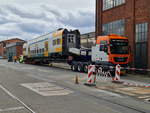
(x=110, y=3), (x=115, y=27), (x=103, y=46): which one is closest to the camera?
(x=103, y=46)

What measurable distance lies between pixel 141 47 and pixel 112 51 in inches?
173

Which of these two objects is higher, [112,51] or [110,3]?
[110,3]

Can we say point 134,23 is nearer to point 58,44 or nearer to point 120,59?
point 120,59

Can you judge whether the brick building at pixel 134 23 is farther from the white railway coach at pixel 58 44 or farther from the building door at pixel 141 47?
the white railway coach at pixel 58 44

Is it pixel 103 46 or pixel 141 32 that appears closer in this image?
pixel 103 46

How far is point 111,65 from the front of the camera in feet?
64.8

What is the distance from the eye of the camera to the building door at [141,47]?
Result: 22.2 m

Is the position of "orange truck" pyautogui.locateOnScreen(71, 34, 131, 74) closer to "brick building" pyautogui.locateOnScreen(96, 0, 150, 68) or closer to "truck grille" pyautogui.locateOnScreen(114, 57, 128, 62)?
"truck grille" pyautogui.locateOnScreen(114, 57, 128, 62)

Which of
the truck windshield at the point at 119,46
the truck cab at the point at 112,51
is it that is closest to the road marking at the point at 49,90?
the truck cab at the point at 112,51

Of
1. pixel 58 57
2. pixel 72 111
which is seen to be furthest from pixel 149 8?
pixel 72 111

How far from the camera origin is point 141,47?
74.5 ft

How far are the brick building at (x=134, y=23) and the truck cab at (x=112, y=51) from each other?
258 centimetres

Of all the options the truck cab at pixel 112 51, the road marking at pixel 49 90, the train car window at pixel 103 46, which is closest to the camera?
the road marking at pixel 49 90

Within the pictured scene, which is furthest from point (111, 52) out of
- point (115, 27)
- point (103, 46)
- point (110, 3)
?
point (110, 3)
